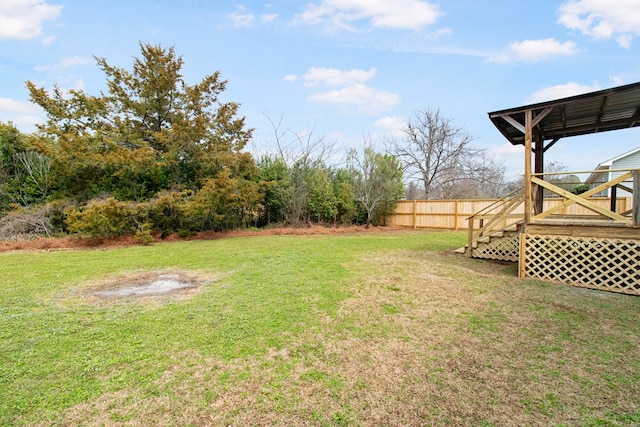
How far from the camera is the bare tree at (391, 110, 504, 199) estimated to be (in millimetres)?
21609

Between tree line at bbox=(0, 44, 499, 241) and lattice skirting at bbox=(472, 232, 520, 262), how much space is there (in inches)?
326

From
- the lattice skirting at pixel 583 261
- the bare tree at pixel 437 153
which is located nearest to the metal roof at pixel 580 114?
the lattice skirting at pixel 583 261

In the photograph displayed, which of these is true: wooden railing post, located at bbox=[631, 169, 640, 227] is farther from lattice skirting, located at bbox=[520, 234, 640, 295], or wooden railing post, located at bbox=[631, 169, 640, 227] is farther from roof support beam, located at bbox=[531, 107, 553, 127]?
roof support beam, located at bbox=[531, 107, 553, 127]

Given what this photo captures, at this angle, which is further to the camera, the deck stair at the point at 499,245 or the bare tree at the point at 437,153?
the bare tree at the point at 437,153

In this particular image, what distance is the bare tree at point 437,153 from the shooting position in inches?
851

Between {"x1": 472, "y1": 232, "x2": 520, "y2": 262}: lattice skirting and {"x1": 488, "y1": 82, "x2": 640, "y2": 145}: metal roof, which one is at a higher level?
{"x1": 488, "y1": 82, "x2": 640, "y2": 145}: metal roof

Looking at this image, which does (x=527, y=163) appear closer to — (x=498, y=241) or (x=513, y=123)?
(x=513, y=123)

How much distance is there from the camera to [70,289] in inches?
177

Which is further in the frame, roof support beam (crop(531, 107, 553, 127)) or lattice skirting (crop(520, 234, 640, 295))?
roof support beam (crop(531, 107, 553, 127))

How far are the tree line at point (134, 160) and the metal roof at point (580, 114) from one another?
8714mm

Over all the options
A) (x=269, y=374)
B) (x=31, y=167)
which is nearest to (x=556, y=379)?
(x=269, y=374)

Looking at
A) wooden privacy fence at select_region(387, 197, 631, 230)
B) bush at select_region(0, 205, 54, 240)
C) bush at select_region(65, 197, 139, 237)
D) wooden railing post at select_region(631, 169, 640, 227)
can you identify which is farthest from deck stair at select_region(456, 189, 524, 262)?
bush at select_region(0, 205, 54, 240)

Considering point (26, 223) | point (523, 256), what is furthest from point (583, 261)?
point (26, 223)

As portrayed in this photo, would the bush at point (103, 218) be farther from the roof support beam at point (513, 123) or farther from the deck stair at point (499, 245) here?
the roof support beam at point (513, 123)
